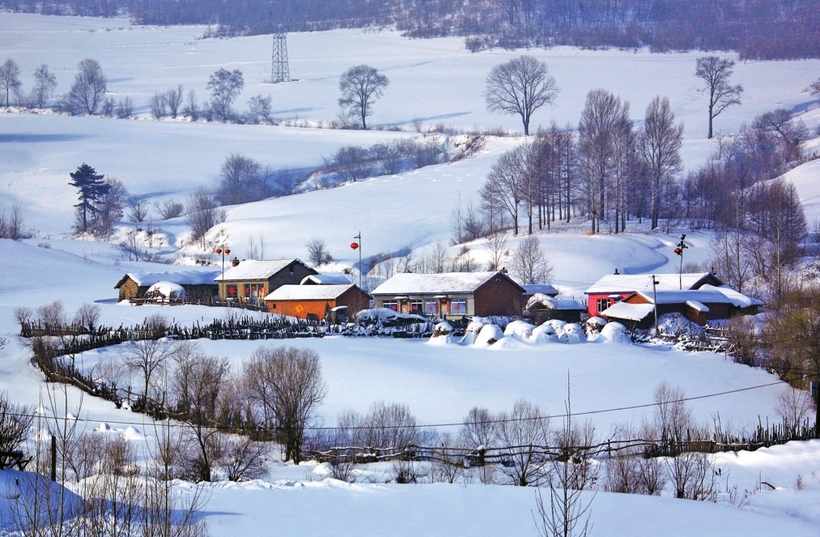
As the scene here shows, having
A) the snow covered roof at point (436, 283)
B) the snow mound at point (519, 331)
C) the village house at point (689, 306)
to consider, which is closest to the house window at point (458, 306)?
the snow covered roof at point (436, 283)

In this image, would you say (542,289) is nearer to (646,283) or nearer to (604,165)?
(646,283)

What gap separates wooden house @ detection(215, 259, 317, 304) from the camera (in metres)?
57.8

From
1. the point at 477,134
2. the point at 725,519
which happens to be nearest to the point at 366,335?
the point at 725,519

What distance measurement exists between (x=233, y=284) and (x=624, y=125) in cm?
3370

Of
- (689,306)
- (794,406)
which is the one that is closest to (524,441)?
(794,406)

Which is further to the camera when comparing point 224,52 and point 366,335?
point 224,52

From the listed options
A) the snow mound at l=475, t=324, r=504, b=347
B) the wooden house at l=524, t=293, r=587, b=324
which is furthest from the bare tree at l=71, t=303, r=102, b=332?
the wooden house at l=524, t=293, r=587, b=324

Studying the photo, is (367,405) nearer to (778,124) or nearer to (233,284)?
(233,284)

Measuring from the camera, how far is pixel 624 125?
236 feet

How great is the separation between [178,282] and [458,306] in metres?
19.2

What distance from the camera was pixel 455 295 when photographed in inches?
1987

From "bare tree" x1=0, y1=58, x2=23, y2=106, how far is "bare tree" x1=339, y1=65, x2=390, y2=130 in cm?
5219

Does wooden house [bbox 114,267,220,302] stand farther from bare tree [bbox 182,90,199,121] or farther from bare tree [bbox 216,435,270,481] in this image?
bare tree [bbox 182,90,199,121]

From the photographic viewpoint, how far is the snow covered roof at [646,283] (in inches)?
1946
